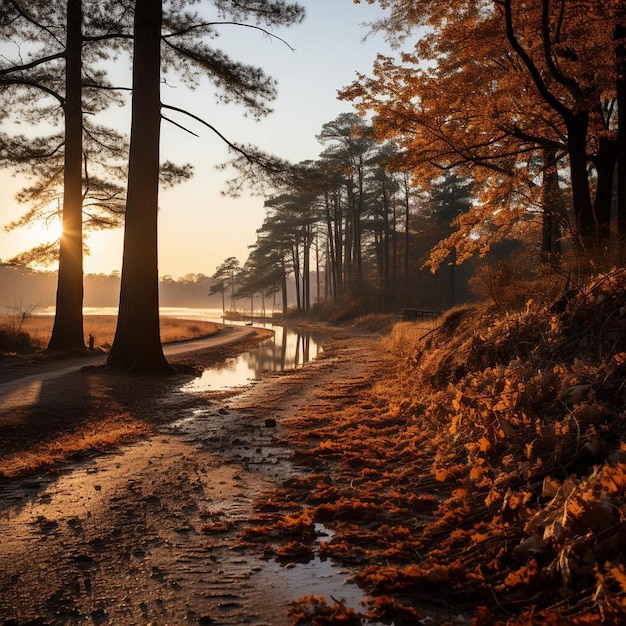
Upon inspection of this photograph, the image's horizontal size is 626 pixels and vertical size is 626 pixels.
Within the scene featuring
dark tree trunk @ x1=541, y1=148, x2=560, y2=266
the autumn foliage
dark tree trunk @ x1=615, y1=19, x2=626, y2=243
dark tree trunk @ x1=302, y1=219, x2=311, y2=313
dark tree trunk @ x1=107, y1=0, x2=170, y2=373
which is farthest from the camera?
dark tree trunk @ x1=302, y1=219, x2=311, y2=313

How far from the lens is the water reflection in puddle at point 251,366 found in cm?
1188

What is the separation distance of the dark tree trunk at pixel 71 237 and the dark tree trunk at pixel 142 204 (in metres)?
4.53

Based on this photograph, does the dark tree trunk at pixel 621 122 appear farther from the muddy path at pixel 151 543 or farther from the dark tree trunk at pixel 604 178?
the muddy path at pixel 151 543

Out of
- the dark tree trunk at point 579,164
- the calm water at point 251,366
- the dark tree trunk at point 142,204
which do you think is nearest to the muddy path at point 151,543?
the calm water at point 251,366

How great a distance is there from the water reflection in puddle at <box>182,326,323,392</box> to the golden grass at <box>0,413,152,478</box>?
3426 millimetres

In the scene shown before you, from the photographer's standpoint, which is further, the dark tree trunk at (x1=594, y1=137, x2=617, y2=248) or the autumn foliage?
the dark tree trunk at (x1=594, y1=137, x2=617, y2=248)

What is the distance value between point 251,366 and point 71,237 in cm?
652

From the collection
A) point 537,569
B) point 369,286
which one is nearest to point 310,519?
point 537,569

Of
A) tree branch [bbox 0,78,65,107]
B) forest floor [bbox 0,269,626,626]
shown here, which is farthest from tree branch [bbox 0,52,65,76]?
forest floor [bbox 0,269,626,626]

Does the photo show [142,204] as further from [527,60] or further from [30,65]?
[527,60]

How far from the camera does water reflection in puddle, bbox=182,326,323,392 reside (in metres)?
11.9

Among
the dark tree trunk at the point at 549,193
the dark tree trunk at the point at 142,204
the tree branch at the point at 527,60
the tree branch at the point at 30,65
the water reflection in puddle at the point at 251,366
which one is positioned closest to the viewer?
the tree branch at the point at 527,60

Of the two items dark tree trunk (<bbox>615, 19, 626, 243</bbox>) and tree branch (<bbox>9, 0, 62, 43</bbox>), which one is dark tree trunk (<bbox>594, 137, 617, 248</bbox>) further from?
tree branch (<bbox>9, 0, 62, 43</bbox>)

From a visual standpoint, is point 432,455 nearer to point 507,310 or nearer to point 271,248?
point 507,310
